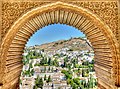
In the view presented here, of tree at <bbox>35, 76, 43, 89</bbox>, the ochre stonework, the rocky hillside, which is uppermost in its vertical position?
the rocky hillside

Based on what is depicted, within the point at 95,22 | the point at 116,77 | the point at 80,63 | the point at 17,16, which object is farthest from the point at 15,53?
the point at 80,63

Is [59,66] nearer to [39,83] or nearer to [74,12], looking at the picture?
[39,83]

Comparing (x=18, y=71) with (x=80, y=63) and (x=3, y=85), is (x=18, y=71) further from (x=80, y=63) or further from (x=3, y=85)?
(x=80, y=63)

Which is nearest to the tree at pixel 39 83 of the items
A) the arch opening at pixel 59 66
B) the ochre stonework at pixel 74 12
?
the arch opening at pixel 59 66

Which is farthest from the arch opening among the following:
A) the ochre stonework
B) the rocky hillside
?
the ochre stonework

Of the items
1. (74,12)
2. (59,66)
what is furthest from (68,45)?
(74,12)

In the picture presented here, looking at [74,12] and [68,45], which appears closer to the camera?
[74,12]

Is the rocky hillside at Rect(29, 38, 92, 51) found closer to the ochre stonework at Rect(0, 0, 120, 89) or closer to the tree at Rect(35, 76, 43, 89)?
the tree at Rect(35, 76, 43, 89)

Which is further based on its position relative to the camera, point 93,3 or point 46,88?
point 46,88

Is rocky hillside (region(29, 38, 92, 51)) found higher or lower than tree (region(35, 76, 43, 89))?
higher
